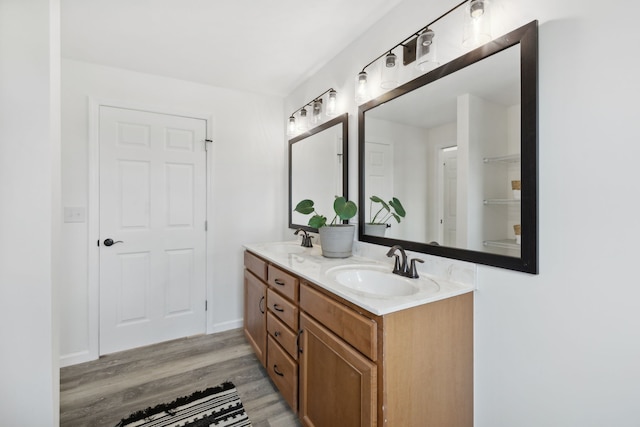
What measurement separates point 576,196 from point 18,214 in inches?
72.1

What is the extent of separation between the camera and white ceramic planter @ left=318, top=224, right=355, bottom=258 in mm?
1797

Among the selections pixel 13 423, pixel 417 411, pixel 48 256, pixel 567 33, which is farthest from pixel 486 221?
pixel 13 423

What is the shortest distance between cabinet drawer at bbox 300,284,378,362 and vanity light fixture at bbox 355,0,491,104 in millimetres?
1188

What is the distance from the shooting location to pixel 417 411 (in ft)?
3.46

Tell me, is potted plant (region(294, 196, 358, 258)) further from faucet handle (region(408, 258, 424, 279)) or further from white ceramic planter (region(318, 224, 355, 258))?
faucet handle (region(408, 258, 424, 279))

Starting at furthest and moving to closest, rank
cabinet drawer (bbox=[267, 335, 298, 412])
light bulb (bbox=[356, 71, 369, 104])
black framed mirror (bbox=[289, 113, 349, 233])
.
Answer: black framed mirror (bbox=[289, 113, 349, 233])
light bulb (bbox=[356, 71, 369, 104])
cabinet drawer (bbox=[267, 335, 298, 412])

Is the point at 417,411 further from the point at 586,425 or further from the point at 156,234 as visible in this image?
the point at 156,234

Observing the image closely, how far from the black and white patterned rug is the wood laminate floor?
58mm

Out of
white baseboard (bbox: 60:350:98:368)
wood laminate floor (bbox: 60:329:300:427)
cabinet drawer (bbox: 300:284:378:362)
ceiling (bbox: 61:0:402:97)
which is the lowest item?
wood laminate floor (bbox: 60:329:300:427)

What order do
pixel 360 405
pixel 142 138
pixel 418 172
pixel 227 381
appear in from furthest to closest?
pixel 142 138
pixel 227 381
pixel 418 172
pixel 360 405

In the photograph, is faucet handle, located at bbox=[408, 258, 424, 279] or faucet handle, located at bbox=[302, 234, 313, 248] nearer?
faucet handle, located at bbox=[408, 258, 424, 279]

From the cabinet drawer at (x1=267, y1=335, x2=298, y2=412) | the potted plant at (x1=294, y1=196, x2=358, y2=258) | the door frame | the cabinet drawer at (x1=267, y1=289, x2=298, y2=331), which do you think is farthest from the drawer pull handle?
the door frame

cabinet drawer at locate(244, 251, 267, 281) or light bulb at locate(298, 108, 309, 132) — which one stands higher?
light bulb at locate(298, 108, 309, 132)

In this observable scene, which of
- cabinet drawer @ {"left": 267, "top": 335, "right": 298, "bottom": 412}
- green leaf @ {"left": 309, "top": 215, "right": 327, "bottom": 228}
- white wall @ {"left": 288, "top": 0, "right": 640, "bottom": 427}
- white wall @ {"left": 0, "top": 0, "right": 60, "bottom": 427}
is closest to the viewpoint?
white wall @ {"left": 288, "top": 0, "right": 640, "bottom": 427}
